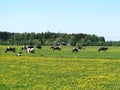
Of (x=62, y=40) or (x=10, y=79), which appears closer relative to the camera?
(x=10, y=79)

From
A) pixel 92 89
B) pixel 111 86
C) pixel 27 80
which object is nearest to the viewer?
pixel 92 89

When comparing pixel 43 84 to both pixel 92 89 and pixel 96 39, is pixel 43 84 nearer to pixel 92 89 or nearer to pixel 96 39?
pixel 92 89

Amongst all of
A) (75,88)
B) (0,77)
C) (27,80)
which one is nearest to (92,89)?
(75,88)

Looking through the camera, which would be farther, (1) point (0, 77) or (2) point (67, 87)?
(1) point (0, 77)

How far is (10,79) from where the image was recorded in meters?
21.4

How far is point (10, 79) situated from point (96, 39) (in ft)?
585

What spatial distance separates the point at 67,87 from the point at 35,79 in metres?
3.85

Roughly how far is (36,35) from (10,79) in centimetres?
17862

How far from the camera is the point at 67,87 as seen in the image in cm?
1830

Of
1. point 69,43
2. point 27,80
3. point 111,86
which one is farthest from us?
point 69,43

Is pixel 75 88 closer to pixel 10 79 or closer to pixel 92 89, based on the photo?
pixel 92 89

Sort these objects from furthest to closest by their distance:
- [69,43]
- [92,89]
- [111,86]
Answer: [69,43]
[111,86]
[92,89]

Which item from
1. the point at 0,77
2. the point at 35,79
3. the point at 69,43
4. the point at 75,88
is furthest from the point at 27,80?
the point at 69,43

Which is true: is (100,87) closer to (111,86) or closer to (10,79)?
(111,86)
